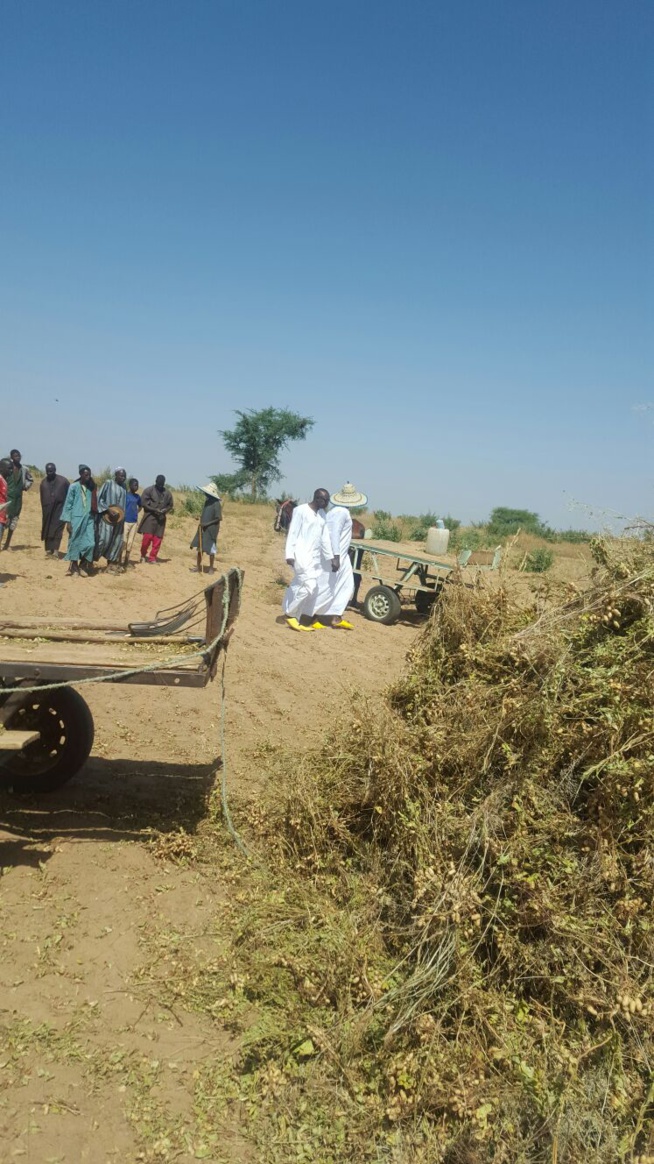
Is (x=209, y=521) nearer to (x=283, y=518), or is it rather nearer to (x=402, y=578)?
(x=402, y=578)

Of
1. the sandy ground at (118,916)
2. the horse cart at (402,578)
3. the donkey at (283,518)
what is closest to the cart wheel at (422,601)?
the horse cart at (402,578)

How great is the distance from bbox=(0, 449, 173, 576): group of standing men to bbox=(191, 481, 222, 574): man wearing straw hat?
0.67 metres

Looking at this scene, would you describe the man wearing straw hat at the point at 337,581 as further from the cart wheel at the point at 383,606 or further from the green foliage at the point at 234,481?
the green foliage at the point at 234,481

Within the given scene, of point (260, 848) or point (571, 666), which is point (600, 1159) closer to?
point (571, 666)

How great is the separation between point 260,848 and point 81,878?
935 mm

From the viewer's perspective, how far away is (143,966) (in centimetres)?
313

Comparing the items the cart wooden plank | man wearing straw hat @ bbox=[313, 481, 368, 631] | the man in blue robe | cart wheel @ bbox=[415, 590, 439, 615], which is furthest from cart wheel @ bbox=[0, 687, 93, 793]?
cart wheel @ bbox=[415, 590, 439, 615]

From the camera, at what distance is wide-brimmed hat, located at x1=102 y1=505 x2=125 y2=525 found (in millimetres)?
12000

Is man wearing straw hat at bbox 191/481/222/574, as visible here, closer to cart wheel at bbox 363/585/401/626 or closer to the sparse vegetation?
cart wheel at bbox 363/585/401/626

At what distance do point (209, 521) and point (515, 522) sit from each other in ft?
98.8

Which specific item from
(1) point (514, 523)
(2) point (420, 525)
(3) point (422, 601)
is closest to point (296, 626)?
(3) point (422, 601)

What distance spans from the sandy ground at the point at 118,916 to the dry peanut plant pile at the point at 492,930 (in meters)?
0.36

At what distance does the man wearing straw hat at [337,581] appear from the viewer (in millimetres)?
9786

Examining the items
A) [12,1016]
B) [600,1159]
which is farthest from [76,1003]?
[600,1159]
